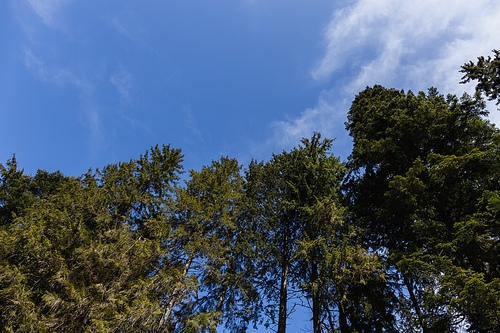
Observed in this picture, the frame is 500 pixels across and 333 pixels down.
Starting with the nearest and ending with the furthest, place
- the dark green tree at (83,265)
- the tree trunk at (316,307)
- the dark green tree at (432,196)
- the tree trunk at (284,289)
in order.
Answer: the dark green tree at (432,196)
the dark green tree at (83,265)
the tree trunk at (316,307)
the tree trunk at (284,289)

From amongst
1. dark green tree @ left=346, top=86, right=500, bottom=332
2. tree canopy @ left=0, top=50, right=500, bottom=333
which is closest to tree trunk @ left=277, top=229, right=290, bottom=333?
tree canopy @ left=0, top=50, right=500, bottom=333

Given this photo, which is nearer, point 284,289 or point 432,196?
point 432,196

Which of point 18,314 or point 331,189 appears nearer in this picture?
point 18,314

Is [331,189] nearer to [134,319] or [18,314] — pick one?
[134,319]

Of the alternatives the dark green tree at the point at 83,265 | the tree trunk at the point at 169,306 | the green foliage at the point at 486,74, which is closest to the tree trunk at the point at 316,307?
the tree trunk at the point at 169,306

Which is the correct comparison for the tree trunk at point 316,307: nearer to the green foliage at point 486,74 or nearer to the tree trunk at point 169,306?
the tree trunk at point 169,306

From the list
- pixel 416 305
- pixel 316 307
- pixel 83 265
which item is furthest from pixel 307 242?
pixel 83 265

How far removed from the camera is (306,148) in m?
15.7

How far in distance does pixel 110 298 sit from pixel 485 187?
1501cm

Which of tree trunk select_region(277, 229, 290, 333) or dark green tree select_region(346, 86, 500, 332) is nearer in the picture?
dark green tree select_region(346, 86, 500, 332)

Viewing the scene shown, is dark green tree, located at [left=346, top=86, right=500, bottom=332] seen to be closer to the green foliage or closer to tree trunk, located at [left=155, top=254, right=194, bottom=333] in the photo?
the green foliage

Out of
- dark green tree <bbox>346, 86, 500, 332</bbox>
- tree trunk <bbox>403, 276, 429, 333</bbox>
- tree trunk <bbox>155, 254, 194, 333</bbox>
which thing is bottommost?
tree trunk <bbox>155, 254, 194, 333</bbox>

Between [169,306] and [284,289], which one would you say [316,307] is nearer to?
[284,289]

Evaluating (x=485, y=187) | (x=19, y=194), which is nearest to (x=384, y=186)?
(x=485, y=187)
